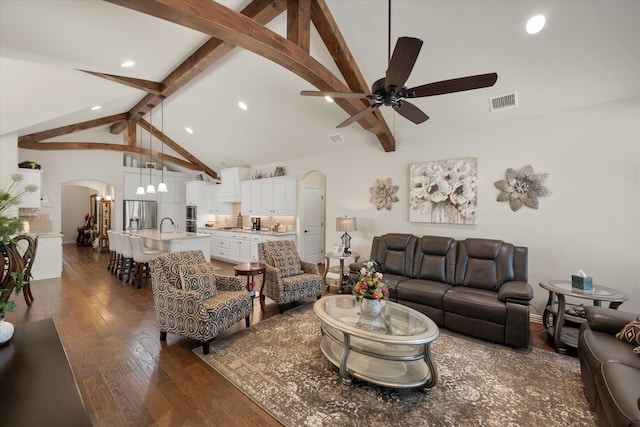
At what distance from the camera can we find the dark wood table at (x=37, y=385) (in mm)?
1009

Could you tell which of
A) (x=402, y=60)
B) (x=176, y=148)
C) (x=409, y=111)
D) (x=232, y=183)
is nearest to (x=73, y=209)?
(x=176, y=148)

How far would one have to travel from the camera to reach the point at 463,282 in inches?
152

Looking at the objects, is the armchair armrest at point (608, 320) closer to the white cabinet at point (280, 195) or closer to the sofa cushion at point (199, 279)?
the sofa cushion at point (199, 279)

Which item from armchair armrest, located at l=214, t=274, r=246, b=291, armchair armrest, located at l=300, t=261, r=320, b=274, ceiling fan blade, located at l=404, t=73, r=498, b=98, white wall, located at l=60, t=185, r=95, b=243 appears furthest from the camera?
white wall, located at l=60, t=185, r=95, b=243

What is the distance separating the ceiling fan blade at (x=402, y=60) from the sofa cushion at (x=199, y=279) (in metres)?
2.75

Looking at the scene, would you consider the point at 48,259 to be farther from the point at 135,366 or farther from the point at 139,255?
the point at 135,366

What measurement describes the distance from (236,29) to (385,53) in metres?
1.99

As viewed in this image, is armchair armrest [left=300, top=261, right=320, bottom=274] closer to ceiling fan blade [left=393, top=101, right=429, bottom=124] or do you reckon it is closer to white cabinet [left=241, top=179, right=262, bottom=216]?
ceiling fan blade [left=393, top=101, right=429, bottom=124]

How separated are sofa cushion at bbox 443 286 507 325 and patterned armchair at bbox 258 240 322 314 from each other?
1857 mm

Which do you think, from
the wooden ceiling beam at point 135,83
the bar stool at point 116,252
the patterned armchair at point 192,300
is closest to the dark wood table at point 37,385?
the patterned armchair at point 192,300

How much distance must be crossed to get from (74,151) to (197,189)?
343 centimetres

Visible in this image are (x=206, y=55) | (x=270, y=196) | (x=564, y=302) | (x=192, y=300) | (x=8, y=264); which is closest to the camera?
(x=8, y=264)

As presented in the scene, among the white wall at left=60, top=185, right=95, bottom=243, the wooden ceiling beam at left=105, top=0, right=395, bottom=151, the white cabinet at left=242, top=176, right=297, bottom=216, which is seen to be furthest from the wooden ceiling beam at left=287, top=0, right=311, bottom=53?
the white wall at left=60, top=185, right=95, bottom=243

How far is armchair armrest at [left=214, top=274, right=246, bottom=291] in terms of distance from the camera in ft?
11.3
